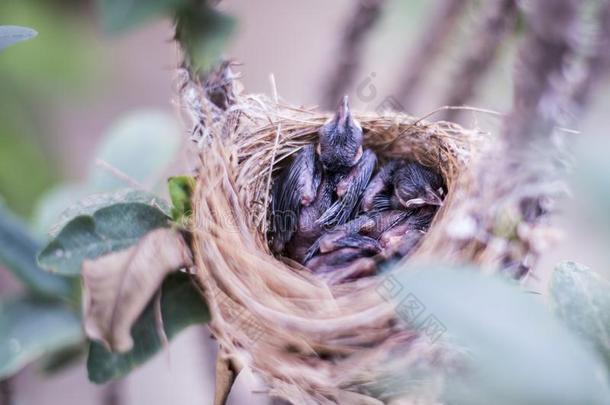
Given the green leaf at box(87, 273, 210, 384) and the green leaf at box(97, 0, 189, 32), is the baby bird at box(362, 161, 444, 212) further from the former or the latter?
the green leaf at box(97, 0, 189, 32)

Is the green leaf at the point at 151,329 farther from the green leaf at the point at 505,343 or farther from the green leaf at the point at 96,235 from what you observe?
the green leaf at the point at 505,343

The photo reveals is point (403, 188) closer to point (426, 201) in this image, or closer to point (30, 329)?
point (426, 201)

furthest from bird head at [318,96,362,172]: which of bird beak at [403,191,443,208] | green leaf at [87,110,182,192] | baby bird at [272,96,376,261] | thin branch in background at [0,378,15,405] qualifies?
thin branch in background at [0,378,15,405]

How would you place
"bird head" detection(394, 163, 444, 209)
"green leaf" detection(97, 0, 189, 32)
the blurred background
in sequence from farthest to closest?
the blurred background
"bird head" detection(394, 163, 444, 209)
"green leaf" detection(97, 0, 189, 32)

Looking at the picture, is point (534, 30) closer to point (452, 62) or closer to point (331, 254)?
point (331, 254)


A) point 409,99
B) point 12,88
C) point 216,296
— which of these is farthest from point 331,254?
point 12,88

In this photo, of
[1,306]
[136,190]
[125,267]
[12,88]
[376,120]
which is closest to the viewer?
[125,267]

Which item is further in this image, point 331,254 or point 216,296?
point 331,254
